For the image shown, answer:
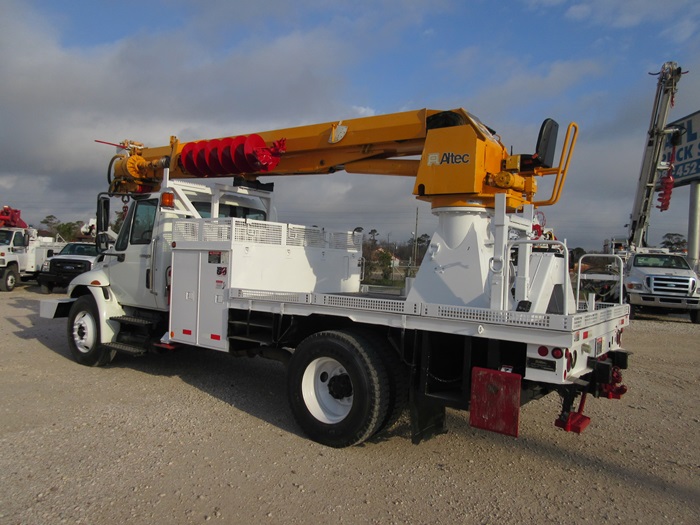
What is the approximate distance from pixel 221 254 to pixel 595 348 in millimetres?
4007

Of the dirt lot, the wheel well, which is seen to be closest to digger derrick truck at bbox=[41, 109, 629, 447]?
the dirt lot

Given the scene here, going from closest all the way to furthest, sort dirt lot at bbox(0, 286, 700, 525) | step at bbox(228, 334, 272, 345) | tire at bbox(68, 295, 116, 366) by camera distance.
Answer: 1. dirt lot at bbox(0, 286, 700, 525)
2. step at bbox(228, 334, 272, 345)
3. tire at bbox(68, 295, 116, 366)

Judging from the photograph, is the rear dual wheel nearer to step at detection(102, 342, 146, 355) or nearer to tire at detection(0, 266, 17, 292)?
step at detection(102, 342, 146, 355)

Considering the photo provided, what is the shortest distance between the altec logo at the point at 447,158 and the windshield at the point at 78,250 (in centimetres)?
1860

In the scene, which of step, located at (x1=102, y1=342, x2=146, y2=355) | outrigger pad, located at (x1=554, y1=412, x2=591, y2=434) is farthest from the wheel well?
outrigger pad, located at (x1=554, y1=412, x2=591, y2=434)

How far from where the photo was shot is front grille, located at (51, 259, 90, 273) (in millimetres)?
18891

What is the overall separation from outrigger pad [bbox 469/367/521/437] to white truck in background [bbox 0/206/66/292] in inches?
853

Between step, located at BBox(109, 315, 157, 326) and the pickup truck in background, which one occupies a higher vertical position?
the pickup truck in background

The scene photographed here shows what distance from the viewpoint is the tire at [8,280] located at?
2034 centimetres

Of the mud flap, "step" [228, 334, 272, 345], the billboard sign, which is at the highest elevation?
the billboard sign

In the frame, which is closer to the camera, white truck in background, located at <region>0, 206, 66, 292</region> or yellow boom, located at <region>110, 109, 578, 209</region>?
yellow boom, located at <region>110, 109, 578, 209</region>

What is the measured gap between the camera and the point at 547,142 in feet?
16.6

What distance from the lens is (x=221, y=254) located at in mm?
6055

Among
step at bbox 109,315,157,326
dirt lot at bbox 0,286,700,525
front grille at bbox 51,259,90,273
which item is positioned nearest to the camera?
dirt lot at bbox 0,286,700,525
